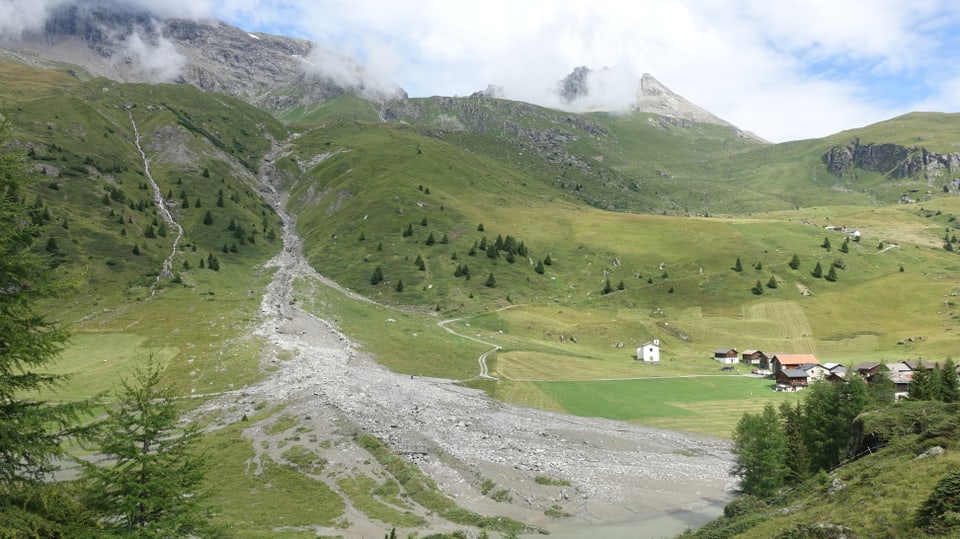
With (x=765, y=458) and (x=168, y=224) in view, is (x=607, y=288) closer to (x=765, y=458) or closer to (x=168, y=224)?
(x=765, y=458)

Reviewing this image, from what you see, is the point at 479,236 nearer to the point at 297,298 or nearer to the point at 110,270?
the point at 297,298

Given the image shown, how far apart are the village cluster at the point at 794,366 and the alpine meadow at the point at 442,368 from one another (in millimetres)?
776

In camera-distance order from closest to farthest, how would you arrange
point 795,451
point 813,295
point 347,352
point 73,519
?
point 73,519
point 795,451
point 347,352
point 813,295

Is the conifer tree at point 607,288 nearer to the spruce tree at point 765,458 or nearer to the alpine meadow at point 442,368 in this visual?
the alpine meadow at point 442,368

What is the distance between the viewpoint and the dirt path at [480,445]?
156ft

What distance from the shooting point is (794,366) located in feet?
321

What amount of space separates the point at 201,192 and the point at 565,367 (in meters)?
158

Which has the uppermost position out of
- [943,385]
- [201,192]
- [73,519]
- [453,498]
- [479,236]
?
[201,192]

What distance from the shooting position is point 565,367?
95.6 m

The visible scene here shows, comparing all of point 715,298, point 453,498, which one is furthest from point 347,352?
point 715,298

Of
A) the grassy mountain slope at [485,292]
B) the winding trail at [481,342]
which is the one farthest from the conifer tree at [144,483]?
the winding trail at [481,342]

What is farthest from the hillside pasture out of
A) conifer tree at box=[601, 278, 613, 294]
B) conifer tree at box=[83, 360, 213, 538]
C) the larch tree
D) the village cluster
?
the larch tree

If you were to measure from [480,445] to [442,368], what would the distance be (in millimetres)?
34341

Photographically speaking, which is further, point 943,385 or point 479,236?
point 479,236
